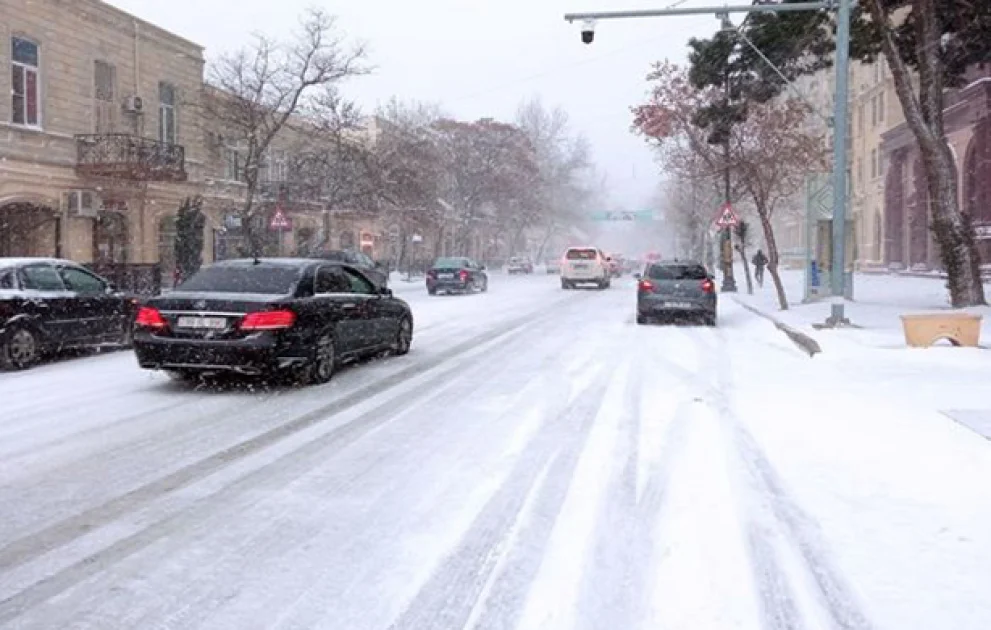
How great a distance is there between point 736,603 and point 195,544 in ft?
9.19

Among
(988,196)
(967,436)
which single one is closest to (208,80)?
(988,196)

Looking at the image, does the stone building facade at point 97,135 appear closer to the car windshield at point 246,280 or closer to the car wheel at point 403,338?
the car wheel at point 403,338

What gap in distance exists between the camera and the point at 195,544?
485 cm

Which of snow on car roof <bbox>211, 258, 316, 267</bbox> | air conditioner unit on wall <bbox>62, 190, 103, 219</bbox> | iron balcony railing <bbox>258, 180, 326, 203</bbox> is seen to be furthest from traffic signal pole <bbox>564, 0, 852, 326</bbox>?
iron balcony railing <bbox>258, 180, 326, 203</bbox>

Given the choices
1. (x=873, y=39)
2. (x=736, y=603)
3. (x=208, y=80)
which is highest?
(x=208, y=80)

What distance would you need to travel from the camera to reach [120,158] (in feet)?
89.4

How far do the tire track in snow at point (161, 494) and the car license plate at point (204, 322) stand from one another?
154 centimetres

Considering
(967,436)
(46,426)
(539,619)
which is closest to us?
(539,619)

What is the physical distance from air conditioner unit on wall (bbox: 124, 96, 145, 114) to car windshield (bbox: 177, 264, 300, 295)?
21413 millimetres

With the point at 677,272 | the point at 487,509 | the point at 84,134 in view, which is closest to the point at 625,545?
the point at 487,509

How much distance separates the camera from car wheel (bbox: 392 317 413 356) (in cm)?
1341

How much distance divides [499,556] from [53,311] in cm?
1007

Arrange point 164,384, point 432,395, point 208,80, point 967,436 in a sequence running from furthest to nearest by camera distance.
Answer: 1. point 208,80
2. point 164,384
3. point 432,395
4. point 967,436

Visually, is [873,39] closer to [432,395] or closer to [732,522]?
[432,395]
